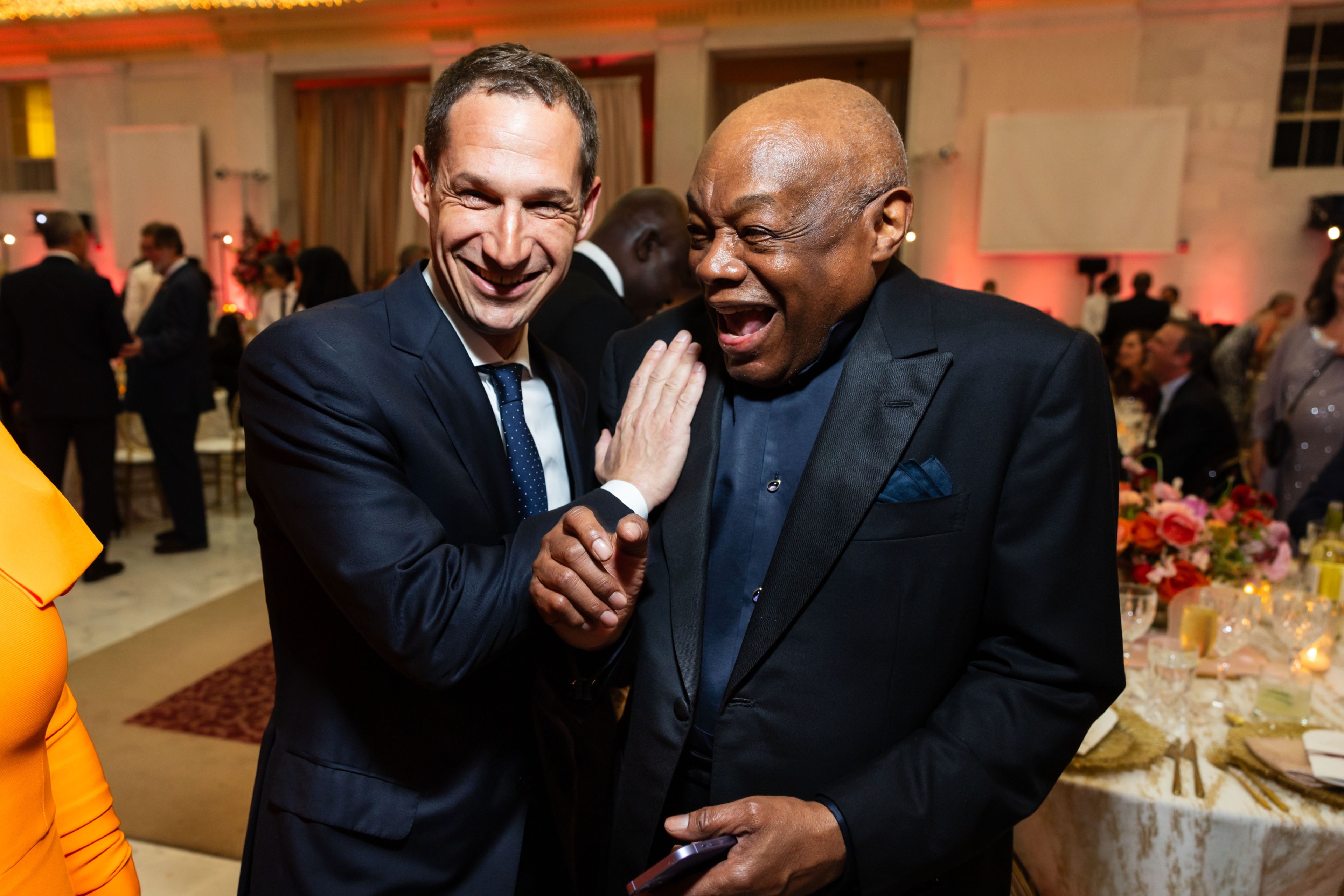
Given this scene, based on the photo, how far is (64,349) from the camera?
475 cm

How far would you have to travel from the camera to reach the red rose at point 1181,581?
2197mm

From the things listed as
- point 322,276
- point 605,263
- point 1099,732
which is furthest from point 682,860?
point 322,276

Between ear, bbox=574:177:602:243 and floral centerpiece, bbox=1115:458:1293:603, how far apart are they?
1591 millimetres

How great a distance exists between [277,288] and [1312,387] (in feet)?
21.7

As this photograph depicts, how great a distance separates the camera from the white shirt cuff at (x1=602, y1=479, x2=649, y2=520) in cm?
120

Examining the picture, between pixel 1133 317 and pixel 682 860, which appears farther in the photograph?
pixel 1133 317

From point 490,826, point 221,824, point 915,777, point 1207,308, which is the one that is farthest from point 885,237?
point 1207,308

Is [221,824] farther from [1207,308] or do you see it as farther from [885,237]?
[1207,308]

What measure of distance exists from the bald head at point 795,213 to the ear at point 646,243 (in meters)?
1.87

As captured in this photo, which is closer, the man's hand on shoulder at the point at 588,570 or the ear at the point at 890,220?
the man's hand on shoulder at the point at 588,570

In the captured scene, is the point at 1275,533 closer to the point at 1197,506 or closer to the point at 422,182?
the point at 1197,506

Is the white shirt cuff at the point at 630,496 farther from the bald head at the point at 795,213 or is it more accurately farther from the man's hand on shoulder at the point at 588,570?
the bald head at the point at 795,213

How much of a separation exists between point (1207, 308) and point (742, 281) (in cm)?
1053

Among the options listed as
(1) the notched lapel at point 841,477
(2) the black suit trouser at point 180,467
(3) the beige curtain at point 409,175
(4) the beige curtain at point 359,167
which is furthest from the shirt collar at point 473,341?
(4) the beige curtain at point 359,167
